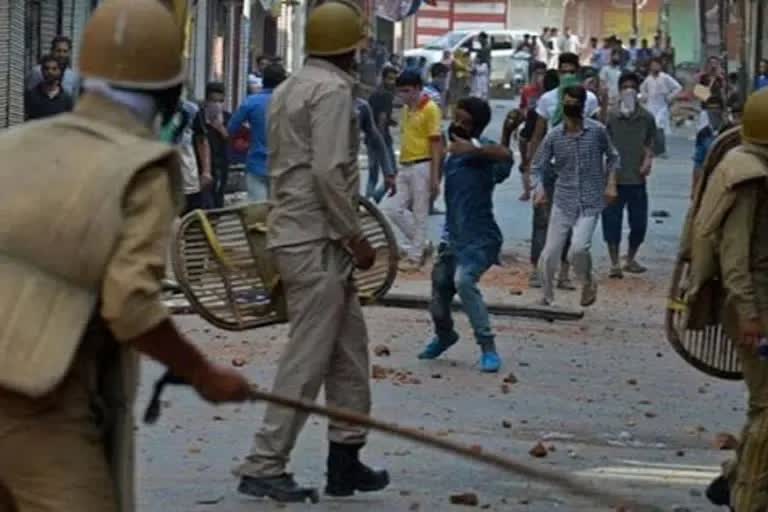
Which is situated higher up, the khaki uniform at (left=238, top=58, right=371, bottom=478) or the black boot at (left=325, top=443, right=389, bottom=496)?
the khaki uniform at (left=238, top=58, right=371, bottom=478)

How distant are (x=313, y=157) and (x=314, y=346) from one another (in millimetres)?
746

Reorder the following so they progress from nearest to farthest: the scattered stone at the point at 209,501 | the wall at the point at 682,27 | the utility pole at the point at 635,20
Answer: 1. the scattered stone at the point at 209,501
2. the wall at the point at 682,27
3. the utility pole at the point at 635,20

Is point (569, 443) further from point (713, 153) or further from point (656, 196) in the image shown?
point (656, 196)

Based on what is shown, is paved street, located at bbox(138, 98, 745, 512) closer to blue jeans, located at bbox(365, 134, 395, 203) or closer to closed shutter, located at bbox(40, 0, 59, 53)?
blue jeans, located at bbox(365, 134, 395, 203)

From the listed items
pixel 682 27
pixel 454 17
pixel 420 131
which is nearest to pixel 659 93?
pixel 420 131

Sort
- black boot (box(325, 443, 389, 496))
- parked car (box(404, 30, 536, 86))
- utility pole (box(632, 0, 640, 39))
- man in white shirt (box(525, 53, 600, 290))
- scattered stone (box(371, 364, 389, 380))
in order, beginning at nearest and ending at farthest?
black boot (box(325, 443, 389, 496)), scattered stone (box(371, 364, 389, 380)), man in white shirt (box(525, 53, 600, 290)), parked car (box(404, 30, 536, 86)), utility pole (box(632, 0, 640, 39))

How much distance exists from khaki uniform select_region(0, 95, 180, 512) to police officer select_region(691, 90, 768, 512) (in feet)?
11.0

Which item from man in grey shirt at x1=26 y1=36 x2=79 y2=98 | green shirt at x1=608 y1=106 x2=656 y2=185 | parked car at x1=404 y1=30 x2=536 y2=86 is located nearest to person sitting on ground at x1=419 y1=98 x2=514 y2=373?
green shirt at x1=608 y1=106 x2=656 y2=185

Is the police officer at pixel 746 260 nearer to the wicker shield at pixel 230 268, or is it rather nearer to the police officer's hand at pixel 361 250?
the police officer's hand at pixel 361 250

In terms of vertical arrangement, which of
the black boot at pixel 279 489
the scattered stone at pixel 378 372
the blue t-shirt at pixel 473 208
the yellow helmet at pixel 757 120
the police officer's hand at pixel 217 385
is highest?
the yellow helmet at pixel 757 120

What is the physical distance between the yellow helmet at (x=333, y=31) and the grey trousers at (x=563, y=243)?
791 cm

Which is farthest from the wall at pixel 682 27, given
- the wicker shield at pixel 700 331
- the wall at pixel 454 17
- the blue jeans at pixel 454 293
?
the wicker shield at pixel 700 331

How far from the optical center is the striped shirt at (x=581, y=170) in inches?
667

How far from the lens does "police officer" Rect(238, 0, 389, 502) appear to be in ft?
29.1
